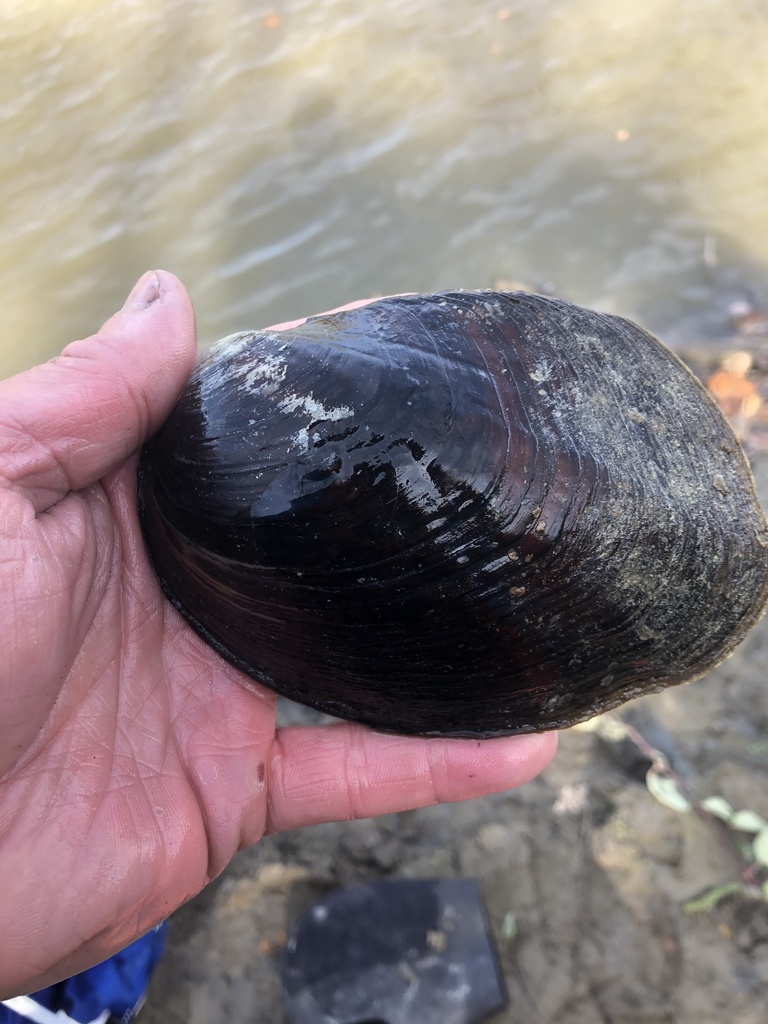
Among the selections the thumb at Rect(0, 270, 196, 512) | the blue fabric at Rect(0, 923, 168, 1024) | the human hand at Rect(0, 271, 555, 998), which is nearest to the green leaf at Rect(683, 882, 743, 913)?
the human hand at Rect(0, 271, 555, 998)

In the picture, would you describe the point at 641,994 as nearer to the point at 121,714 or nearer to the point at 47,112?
the point at 121,714

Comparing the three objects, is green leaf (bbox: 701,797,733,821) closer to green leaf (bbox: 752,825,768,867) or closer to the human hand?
green leaf (bbox: 752,825,768,867)

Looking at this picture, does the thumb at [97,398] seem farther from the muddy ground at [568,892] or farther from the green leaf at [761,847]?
the green leaf at [761,847]

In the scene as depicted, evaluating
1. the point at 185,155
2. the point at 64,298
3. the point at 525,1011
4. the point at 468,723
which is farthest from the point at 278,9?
the point at 525,1011

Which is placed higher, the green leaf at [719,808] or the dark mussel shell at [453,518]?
the dark mussel shell at [453,518]

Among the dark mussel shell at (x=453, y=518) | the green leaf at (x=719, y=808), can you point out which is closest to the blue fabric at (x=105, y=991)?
the dark mussel shell at (x=453, y=518)

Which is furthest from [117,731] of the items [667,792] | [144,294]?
[667,792]
